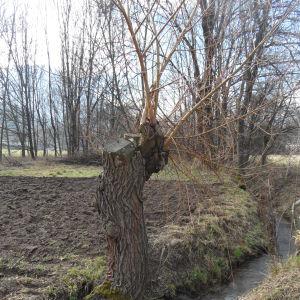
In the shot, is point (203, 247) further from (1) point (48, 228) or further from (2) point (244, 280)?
(1) point (48, 228)

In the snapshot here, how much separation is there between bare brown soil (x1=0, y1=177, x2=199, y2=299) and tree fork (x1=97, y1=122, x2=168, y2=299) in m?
0.78

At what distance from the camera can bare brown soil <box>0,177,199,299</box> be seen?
4758 mm

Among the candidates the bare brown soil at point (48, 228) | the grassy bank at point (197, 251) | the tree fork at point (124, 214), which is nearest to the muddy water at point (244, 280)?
the grassy bank at point (197, 251)

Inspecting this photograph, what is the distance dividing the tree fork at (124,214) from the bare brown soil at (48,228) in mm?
778

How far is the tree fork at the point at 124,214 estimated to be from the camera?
468cm

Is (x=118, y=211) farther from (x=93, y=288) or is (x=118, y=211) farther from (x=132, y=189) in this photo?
(x=93, y=288)

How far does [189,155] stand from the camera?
5.96m

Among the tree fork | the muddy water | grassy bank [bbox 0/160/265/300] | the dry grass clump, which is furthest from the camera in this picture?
the muddy water

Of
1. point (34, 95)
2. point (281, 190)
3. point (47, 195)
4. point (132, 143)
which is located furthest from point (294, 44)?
point (34, 95)

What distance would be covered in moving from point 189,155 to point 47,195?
14.5 ft

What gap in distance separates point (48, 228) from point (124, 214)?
225 centimetres

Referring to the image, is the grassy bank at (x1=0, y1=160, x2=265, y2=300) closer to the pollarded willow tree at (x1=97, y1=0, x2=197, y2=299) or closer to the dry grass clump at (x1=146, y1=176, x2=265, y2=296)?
the dry grass clump at (x1=146, y1=176, x2=265, y2=296)

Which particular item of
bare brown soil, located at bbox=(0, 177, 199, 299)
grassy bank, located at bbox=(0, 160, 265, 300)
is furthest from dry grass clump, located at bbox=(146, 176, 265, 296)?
bare brown soil, located at bbox=(0, 177, 199, 299)

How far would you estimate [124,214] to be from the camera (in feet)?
15.5
